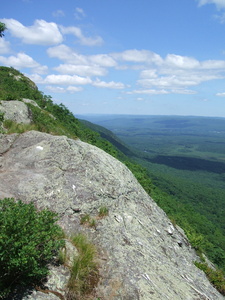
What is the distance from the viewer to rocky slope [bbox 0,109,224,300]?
632 cm

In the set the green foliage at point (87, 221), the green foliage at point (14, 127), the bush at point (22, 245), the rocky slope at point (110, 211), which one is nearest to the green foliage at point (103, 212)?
the rocky slope at point (110, 211)

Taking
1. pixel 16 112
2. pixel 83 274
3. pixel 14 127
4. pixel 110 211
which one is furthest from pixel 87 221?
pixel 16 112

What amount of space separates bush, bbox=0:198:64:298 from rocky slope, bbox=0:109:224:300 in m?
0.54

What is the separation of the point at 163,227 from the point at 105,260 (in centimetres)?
488

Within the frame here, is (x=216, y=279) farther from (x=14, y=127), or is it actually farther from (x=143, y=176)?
(x=143, y=176)

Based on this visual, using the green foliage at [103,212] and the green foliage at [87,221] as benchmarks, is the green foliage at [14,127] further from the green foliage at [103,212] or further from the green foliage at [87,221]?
the green foliage at [87,221]

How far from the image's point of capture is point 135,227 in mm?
8969

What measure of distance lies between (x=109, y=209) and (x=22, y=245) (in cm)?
474

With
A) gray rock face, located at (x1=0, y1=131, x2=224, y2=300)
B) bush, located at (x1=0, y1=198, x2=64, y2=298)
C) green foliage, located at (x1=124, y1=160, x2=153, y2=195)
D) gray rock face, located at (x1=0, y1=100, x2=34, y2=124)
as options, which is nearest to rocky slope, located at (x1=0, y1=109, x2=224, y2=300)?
gray rock face, located at (x1=0, y1=131, x2=224, y2=300)

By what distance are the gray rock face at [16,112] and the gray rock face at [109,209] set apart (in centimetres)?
226

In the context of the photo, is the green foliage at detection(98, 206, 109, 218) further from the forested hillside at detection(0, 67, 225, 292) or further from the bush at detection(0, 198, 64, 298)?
the forested hillside at detection(0, 67, 225, 292)

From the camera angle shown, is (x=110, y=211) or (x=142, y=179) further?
(x=142, y=179)

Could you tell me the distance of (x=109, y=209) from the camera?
366 inches

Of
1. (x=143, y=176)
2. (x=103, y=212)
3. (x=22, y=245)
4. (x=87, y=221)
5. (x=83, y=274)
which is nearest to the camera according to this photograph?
(x=22, y=245)
